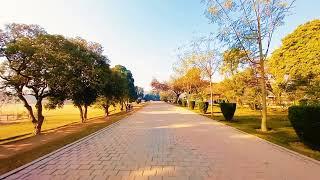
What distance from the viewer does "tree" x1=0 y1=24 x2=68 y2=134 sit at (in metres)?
19.5

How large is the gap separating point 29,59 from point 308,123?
60.9 ft

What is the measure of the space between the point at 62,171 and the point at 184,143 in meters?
5.53

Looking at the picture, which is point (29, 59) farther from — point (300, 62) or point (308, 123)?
point (300, 62)

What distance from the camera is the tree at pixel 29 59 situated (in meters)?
19.5

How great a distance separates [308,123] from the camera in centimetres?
1024

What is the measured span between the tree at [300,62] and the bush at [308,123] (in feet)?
38.0

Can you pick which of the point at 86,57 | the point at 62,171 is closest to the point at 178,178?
the point at 62,171

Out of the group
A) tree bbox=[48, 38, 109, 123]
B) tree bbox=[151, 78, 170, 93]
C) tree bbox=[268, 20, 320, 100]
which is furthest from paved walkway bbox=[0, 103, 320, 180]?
tree bbox=[151, 78, 170, 93]

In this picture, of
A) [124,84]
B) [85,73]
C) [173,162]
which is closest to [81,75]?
[85,73]

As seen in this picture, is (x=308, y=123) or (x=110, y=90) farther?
(x=110, y=90)

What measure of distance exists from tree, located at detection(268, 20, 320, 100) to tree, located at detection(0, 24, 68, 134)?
68.1 feet

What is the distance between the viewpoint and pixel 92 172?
22.5 ft

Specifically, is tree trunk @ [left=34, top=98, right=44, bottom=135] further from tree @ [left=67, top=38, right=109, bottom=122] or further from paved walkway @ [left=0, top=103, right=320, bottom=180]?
paved walkway @ [left=0, top=103, right=320, bottom=180]

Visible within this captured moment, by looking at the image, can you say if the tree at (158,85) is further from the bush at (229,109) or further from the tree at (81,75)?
the bush at (229,109)
